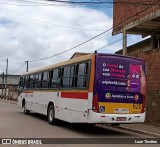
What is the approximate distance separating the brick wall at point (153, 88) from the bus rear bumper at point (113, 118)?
12.4ft

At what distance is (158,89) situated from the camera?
18.3 metres

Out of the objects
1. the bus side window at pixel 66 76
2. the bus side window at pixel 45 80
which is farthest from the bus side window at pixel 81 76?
the bus side window at pixel 45 80

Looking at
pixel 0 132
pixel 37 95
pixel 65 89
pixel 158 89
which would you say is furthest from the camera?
pixel 37 95

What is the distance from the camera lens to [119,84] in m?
14.2

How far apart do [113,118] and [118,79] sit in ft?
4.89

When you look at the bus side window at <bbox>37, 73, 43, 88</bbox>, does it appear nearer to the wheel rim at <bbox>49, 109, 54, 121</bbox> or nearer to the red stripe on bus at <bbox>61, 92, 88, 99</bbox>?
the wheel rim at <bbox>49, 109, 54, 121</bbox>

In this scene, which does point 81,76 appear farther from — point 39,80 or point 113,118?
point 39,80

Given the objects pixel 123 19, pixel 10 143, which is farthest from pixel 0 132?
pixel 123 19

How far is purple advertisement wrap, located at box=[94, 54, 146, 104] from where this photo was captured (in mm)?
13870

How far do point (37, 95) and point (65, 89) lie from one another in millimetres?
5208

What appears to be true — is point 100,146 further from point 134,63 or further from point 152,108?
point 152,108

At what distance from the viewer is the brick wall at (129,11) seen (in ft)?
68.6

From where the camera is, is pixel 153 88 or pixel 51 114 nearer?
pixel 51 114

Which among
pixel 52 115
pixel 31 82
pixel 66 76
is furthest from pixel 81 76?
pixel 31 82
